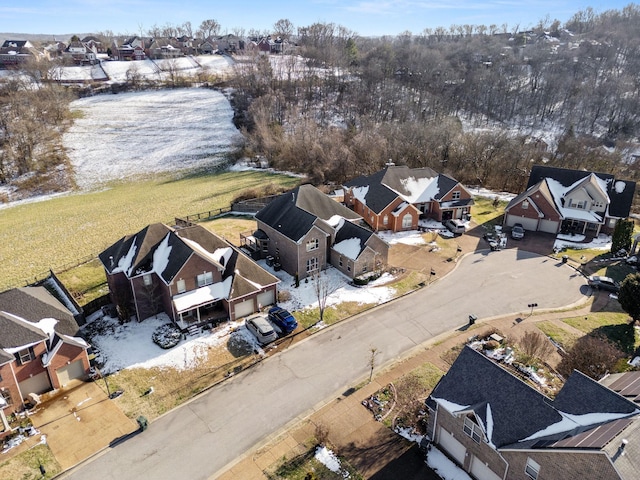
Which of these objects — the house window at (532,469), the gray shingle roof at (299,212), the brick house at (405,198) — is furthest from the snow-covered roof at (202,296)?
the brick house at (405,198)

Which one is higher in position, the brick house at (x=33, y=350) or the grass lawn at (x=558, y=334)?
the brick house at (x=33, y=350)

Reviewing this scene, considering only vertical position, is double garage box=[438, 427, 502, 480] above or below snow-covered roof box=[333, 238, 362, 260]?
below

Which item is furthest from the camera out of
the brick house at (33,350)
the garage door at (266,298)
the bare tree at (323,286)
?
the bare tree at (323,286)

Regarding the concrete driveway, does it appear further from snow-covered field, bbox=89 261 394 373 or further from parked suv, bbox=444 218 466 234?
parked suv, bbox=444 218 466 234

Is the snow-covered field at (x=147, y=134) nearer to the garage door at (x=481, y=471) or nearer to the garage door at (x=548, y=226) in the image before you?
the garage door at (x=548, y=226)

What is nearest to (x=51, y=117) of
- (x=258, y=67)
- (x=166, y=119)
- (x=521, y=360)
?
(x=166, y=119)

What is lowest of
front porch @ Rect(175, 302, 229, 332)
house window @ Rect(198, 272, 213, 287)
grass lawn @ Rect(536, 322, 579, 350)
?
grass lawn @ Rect(536, 322, 579, 350)

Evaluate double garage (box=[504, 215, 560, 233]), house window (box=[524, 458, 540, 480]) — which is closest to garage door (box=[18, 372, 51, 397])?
house window (box=[524, 458, 540, 480])
